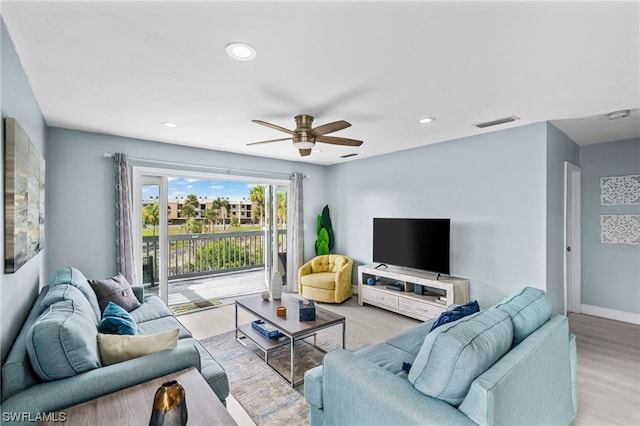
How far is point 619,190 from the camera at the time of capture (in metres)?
3.97

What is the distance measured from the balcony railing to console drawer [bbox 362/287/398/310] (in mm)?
1851

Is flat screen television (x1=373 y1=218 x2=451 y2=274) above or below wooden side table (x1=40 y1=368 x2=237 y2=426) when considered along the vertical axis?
above

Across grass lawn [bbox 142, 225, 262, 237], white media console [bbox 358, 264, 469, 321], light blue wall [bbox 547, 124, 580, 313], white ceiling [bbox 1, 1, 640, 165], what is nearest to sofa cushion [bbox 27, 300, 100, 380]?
white ceiling [bbox 1, 1, 640, 165]

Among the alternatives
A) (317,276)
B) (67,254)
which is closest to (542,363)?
(317,276)

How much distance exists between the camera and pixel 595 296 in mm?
4148

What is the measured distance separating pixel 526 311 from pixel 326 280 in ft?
10.3

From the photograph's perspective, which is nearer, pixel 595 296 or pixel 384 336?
pixel 384 336

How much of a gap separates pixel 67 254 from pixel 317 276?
3.28 m

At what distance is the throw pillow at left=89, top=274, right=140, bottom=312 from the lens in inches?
112

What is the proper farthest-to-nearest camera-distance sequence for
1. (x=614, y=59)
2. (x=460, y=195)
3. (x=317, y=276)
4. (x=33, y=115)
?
(x=317, y=276)
(x=460, y=195)
(x=33, y=115)
(x=614, y=59)

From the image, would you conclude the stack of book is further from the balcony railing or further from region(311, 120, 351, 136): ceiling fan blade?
the balcony railing

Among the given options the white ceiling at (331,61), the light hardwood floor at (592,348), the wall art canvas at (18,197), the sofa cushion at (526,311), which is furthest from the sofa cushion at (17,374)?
the sofa cushion at (526,311)

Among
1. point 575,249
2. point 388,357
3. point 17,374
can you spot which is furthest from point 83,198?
point 575,249

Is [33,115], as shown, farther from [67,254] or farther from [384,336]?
[384,336]
